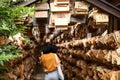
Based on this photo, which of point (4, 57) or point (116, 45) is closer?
point (4, 57)

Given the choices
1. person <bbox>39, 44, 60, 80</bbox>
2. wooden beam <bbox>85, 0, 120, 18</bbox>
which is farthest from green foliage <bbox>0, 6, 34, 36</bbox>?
person <bbox>39, 44, 60, 80</bbox>

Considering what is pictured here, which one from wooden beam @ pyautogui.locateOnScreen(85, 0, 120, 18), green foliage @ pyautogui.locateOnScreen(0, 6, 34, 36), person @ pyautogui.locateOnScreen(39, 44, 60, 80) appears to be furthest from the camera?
person @ pyautogui.locateOnScreen(39, 44, 60, 80)

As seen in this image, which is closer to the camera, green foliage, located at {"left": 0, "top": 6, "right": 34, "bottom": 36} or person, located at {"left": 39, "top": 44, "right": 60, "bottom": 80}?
green foliage, located at {"left": 0, "top": 6, "right": 34, "bottom": 36}

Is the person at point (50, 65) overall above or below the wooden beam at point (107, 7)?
below

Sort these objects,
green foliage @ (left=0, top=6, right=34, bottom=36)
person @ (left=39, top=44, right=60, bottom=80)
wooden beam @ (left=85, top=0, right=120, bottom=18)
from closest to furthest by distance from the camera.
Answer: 1. green foliage @ (left=0, top=6, right=34, bottom=36)
2. wooden beam @ (left=85, top=0, right=120, bottom=18)
3. person @ (left=39, top=44, right=60, bottom=80)

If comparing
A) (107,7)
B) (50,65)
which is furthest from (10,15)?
(50,65)

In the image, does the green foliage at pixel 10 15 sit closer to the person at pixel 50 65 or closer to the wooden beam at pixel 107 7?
the wooden beam at pixel 107 7

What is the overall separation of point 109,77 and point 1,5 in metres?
2.18

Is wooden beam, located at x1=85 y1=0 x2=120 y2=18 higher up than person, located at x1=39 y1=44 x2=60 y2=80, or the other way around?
wooden beam, located at x1=85 y1=0 x2=120 y2=18

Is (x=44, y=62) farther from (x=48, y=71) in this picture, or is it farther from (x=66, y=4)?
(x=66, y=4)

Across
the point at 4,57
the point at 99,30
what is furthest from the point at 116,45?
the point at 99,30

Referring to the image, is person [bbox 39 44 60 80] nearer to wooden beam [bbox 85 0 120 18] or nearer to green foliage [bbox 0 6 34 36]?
wooden beam [bbox 85 0 120 18]

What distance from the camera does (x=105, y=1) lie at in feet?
22.6

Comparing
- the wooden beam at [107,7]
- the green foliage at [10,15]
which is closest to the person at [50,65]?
the wooden beam at [107,7]
